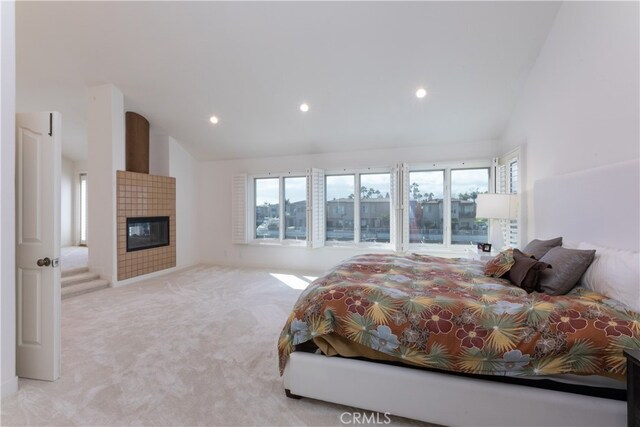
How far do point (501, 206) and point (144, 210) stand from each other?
5683 mm

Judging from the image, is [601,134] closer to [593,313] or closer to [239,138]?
[593,313]

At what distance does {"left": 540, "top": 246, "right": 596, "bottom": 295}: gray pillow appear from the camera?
2027 millimetres

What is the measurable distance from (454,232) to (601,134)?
3022 millimetres

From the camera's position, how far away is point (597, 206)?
2295mm

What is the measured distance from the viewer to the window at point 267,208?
21.2ft

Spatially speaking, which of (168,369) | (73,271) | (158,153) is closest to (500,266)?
(168,369)

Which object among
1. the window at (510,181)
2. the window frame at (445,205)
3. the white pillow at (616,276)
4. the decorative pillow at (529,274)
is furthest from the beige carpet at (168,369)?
the window at (510,181)

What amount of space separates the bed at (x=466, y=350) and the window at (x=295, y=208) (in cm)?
419

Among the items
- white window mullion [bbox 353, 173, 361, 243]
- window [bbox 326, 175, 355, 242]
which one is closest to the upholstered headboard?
white window mullion [bbox 353, 173, 361, 243]

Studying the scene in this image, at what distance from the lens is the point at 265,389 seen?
81.3 inches

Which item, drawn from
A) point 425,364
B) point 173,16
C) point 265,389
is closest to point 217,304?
point 265,389

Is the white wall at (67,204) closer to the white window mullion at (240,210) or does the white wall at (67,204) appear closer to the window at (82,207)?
the window at (82,207)

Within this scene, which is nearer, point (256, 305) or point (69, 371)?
point (69, 371)

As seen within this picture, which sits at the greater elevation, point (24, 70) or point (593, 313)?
point (24, 70)
